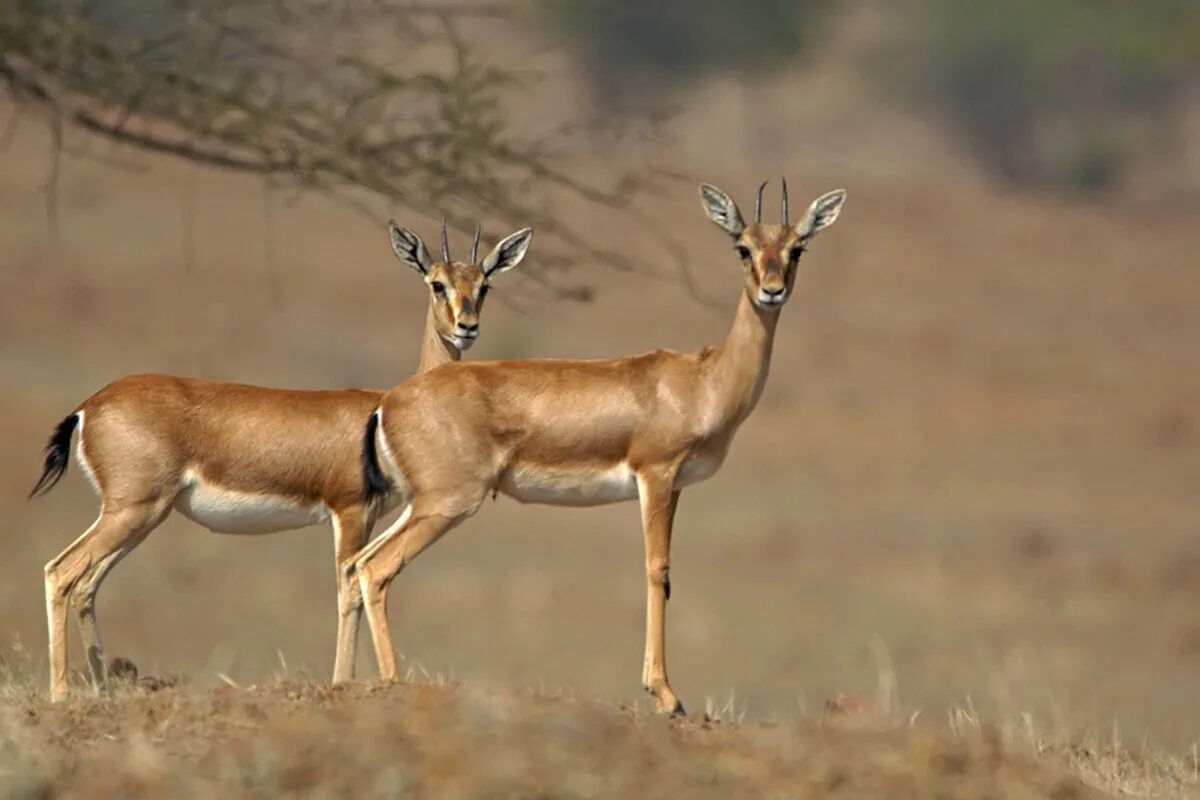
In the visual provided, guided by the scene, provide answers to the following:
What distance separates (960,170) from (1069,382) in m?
21.3

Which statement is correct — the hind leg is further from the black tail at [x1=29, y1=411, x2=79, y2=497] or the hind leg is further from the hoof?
the black tail at [x1=29, y1=411, x2=79, y2=497]

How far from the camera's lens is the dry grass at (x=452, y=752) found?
7.50 meters

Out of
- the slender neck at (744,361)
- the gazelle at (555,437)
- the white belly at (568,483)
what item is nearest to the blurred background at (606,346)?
the gazelle at (555,437)

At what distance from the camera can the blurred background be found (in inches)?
480

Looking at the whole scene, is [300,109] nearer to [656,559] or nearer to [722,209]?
[722,209]

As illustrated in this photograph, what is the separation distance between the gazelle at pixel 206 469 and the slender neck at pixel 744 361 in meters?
1.67

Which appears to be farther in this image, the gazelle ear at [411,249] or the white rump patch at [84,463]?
the gazelle ear at [411,249]

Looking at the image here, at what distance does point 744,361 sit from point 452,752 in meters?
2.98

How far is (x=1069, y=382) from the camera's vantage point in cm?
3262

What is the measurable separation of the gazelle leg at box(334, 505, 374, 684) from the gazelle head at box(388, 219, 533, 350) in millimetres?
1069

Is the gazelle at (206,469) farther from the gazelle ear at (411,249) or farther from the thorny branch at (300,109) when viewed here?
the thorny branch at (300,109)

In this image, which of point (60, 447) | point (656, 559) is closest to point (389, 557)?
point (656, 559)

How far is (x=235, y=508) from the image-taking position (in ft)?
33.3

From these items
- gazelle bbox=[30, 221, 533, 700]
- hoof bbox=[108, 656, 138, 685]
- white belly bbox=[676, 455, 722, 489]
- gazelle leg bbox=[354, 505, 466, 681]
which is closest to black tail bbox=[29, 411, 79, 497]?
gazelle bbox=[30, 221, 533, 700]
